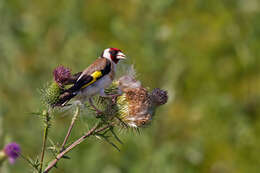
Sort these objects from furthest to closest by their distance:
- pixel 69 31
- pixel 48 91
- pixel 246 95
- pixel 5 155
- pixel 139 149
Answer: pixel 246 95, pixel 69 31, pixel 139 149, pixel 48 91, pixel 5 155

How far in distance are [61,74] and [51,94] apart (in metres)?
0.16

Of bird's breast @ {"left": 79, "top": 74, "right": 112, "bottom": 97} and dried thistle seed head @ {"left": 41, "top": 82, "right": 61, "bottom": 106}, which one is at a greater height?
bird's breast @ {"left": 79, "top": 74, "right": 112, "bottom": 97}

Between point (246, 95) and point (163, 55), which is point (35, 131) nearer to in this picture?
point (163, 55)

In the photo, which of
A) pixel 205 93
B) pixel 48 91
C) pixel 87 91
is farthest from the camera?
pixel 205 93

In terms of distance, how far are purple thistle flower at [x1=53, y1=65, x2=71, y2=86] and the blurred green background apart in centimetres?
192

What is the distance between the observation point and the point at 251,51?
25.6ft

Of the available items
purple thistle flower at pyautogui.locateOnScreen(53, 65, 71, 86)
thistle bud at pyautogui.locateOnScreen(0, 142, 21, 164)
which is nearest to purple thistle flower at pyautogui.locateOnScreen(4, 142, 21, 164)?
thistle bud at pyautogui.locateOnScreen(0, 142, 21, 164)

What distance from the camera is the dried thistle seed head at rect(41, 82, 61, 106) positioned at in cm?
327

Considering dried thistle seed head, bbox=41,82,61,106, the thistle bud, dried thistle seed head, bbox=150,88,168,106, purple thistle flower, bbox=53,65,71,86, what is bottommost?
the thistle bud

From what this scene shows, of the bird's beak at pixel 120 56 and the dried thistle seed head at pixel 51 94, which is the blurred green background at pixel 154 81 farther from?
the dried thistle seed head at pixel 51 94

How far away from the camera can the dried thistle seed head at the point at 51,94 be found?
3.27 m

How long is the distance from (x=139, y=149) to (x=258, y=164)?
2303 millimetres

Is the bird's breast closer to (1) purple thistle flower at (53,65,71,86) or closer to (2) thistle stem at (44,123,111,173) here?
(1) purple thistle flower at (53,65,71,86)

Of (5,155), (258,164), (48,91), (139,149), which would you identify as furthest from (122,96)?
(258,164)
